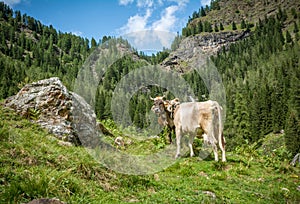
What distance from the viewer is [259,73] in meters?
131

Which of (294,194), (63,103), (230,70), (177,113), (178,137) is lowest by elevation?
(294,194)

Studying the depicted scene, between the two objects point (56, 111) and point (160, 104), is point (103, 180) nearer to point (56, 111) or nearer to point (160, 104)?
point (56, 111)

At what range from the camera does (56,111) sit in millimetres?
11398

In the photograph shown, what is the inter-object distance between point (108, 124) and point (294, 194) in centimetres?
1251

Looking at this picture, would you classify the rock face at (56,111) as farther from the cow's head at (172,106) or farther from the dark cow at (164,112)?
the cow's head at (172,106)

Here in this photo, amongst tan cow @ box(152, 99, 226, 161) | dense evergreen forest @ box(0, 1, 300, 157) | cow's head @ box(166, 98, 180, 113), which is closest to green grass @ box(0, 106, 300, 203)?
tan cow @ box(152, 99, 226, 161)

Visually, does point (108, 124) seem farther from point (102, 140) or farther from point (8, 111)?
point (8, 111)

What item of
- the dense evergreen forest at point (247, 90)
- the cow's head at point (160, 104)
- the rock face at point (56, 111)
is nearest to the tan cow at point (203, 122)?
the cow's head at point (160, 104)

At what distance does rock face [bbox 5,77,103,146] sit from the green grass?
0.57 meters

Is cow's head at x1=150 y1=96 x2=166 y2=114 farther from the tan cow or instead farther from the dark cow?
the tan cow

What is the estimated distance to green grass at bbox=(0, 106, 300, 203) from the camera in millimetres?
5637

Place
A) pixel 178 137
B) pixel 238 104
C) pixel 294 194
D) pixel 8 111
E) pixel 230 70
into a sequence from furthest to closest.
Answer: pixel 230 70 < pixel 238 104 < pixel 178 137 < pixel 8 111 < pixel 294 194

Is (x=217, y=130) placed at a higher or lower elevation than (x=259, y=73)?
lower

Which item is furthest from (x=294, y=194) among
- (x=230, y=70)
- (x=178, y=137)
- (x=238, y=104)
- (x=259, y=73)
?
(x=230, y=70)
